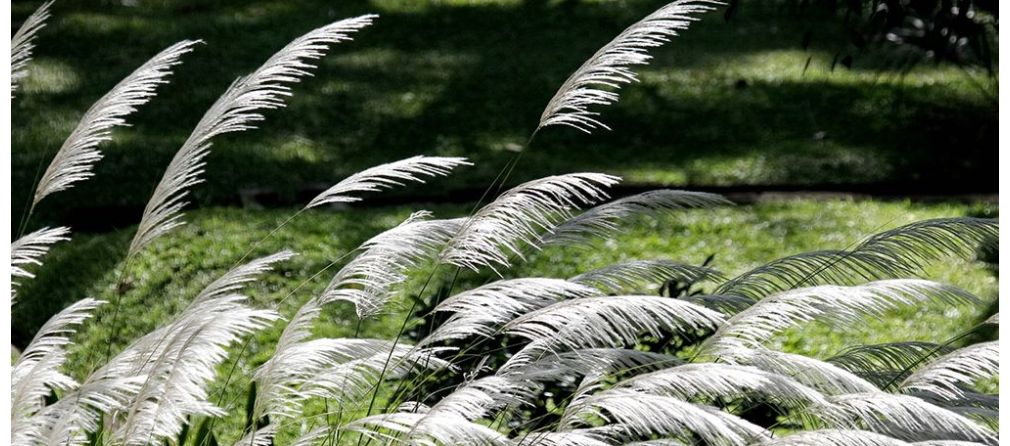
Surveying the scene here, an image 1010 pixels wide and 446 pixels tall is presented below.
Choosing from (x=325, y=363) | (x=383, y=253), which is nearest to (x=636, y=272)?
(x=383, y=253)

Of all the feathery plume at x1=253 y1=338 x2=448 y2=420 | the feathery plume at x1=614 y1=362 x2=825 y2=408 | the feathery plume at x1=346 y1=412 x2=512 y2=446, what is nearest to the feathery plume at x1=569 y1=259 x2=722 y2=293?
the feathery plume at x1=253 y1=338 x2=448 y2=420

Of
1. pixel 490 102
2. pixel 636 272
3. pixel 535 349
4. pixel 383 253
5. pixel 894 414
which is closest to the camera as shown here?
pixel 894 414

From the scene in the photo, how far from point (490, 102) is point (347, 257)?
1.95 m

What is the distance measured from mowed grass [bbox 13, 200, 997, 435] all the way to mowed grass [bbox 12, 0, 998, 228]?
0.37 metres

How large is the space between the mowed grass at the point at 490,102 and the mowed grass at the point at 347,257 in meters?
0.37

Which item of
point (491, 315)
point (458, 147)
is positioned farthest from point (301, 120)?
point (491, 315)

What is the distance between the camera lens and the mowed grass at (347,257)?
4379mm

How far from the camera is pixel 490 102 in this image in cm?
664

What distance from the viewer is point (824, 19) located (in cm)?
808

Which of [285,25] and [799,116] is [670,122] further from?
[285,25]

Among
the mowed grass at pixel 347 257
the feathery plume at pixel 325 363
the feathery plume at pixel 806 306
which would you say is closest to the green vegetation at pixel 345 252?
the mowed grass at pixel 347 257

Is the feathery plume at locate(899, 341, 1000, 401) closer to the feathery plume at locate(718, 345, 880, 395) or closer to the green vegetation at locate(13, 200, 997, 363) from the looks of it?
the feathery plume at locate(718, 345, 880, 395)

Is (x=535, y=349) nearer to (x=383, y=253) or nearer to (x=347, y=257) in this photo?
(x=383, y=253)

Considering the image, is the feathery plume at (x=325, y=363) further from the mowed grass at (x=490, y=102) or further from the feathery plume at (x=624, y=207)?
the mowed grass at (x=490, y=102)
